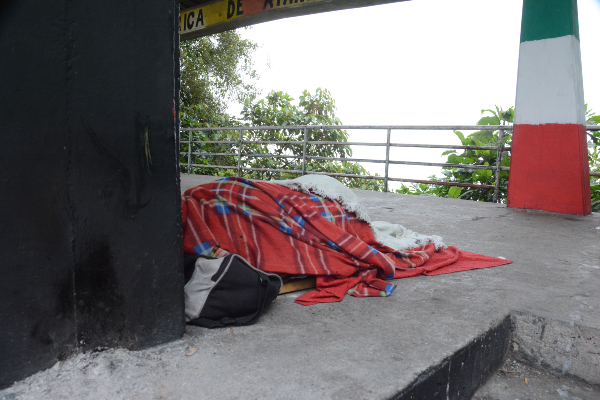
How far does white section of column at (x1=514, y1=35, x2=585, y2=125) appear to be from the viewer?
11.4ft

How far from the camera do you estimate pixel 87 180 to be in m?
0.91

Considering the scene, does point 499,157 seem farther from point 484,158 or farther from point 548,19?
point 548,19

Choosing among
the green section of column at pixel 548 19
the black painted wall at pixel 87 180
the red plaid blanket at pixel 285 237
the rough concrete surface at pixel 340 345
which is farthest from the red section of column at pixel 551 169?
the black painted wall at pixel 87 180

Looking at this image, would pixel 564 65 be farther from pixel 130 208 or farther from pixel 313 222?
pixel 130 208

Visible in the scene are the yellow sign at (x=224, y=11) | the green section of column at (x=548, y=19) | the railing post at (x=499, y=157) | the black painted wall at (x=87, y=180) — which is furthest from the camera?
the yellow sign at (x=224, y=11)

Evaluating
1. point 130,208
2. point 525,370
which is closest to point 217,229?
point 130,208

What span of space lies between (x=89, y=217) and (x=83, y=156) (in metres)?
0.14

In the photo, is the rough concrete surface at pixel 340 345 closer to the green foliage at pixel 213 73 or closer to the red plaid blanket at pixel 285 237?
the red plaid blanket at pixel 285 237

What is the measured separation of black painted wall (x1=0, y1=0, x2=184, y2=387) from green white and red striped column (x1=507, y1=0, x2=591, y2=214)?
360 cm

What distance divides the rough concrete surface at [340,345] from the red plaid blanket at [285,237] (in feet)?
0.28

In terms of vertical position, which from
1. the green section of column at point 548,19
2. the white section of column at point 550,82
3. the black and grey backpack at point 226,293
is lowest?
the black and grey backpack at point 226,293

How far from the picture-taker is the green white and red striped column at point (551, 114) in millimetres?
3484

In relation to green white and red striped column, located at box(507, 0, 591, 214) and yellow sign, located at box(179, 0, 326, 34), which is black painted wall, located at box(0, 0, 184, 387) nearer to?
green white and red striped column, located at box(507, 0, 591, 214)

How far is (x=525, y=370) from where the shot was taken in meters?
1.28
